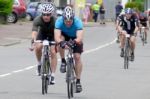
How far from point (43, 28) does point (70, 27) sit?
3.14 feet

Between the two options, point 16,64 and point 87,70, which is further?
point 16,64

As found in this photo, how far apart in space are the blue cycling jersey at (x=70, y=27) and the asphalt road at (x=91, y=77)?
3.96 ft

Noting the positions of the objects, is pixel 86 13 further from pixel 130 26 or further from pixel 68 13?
pixel 68 13

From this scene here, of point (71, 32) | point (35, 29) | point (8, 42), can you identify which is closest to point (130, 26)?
point (35, 29)

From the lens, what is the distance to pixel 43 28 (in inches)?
547

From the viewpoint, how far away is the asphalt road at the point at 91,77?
13.8 m

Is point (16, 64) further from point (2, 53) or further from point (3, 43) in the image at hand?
point (3, 43)

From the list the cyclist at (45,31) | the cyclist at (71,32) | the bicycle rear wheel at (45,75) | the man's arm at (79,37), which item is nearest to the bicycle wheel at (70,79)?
the cyclist at (71,32)

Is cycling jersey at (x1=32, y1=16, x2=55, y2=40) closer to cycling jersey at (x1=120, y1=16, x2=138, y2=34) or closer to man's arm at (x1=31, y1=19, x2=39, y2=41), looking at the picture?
man's arm at (x1=31, y1=19, x2=39, y2=41)

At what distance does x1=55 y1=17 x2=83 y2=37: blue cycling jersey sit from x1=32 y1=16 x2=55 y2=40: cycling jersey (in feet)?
2.35

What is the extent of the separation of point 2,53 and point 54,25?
1150cm

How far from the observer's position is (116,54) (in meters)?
26.2

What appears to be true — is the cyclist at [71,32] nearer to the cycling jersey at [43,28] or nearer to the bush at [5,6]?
the cycling jersey at [43,28]

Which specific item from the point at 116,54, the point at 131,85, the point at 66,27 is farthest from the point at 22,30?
the point at 66,27
